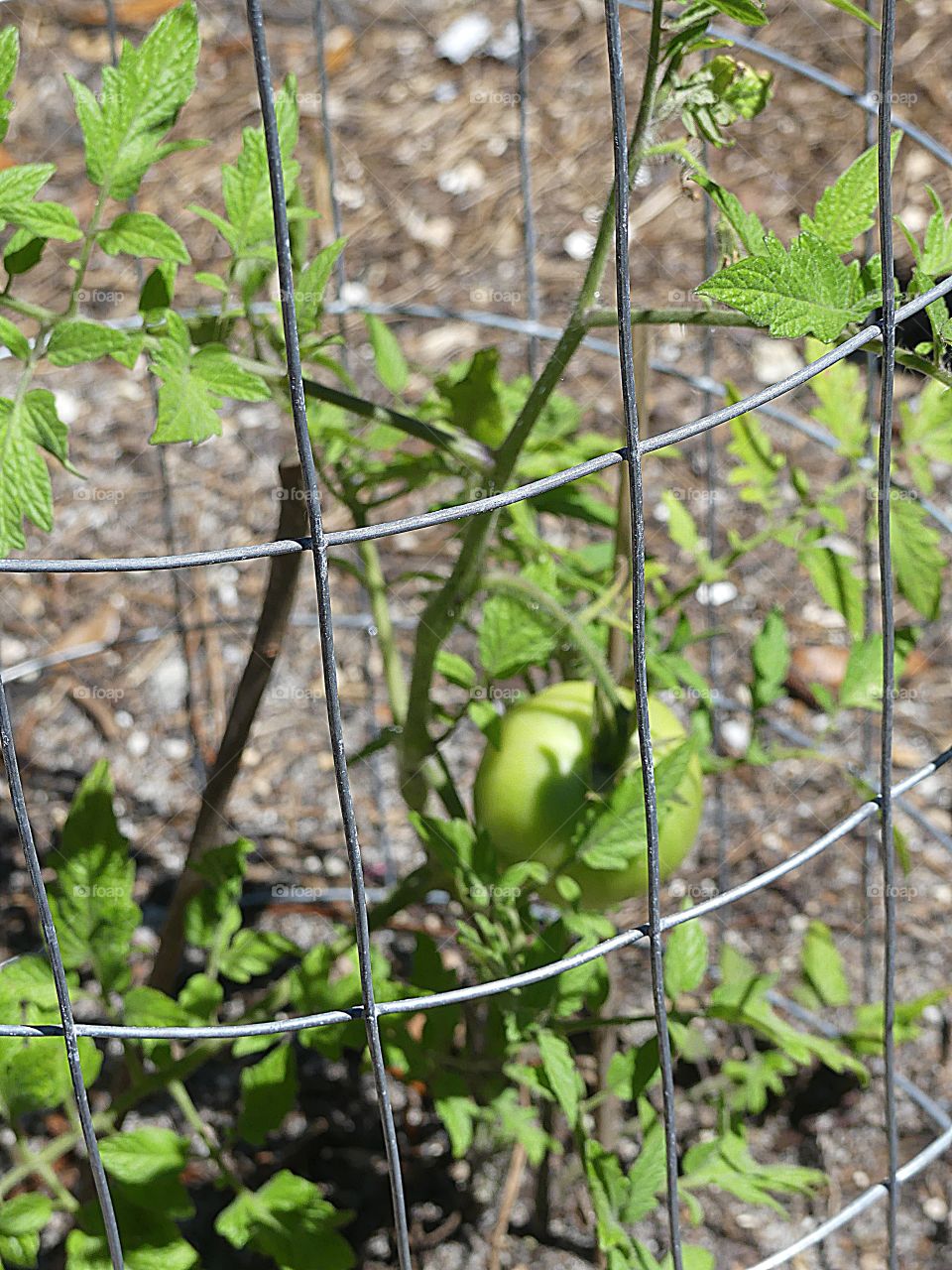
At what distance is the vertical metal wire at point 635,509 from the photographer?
61cm

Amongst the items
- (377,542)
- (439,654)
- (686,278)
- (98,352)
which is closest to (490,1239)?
(439,654)

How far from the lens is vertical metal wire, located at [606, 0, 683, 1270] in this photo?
23.9 inches

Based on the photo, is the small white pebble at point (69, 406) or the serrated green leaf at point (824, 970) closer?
the serrated green leaf at point (824, 970)

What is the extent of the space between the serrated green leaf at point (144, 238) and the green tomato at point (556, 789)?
0.35 metres

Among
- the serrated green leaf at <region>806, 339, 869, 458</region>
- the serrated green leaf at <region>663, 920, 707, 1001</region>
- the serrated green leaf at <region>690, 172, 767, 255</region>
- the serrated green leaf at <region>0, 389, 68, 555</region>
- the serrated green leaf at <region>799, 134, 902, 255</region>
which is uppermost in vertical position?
the serrated green leaf at <region>799, 134, 902, 255</region>

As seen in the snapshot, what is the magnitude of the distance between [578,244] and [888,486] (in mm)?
1526

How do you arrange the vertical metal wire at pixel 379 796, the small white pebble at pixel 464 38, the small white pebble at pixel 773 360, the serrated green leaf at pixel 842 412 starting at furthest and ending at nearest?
the small white pebble at pixel 464 38
the small white pebble at pixel 773 360
the vertical metal wire at pixel 379 796
the serrated green leaf at pixel 842 412

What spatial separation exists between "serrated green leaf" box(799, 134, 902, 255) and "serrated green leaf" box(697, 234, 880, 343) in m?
0.04

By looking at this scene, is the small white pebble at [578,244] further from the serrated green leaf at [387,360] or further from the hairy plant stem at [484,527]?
the hairy plant stem at [484,527]

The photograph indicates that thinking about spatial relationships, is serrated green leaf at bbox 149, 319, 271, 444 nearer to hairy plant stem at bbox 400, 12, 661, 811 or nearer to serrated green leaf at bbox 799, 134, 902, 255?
hairy plant stem at bbox 400, 12, 661, 811

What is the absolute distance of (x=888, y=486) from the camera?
2.48ft

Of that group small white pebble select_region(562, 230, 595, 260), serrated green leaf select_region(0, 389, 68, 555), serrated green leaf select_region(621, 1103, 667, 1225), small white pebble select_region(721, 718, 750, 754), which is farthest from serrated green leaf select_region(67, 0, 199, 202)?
small white pebble select_region(562, 230, 595, 260)

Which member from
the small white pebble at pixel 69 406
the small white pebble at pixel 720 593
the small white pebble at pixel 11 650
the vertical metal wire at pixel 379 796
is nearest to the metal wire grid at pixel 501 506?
the vertical metal wire at pixel 379 796

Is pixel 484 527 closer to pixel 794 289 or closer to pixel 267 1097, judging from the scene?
pixel 794 289
